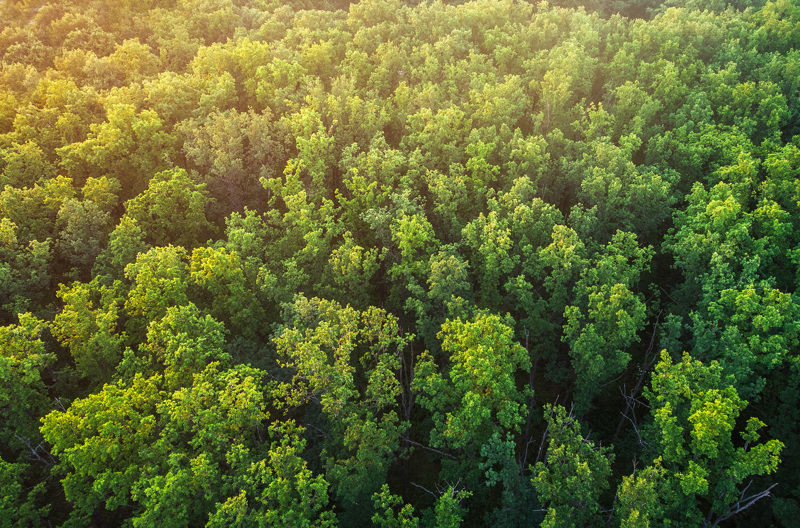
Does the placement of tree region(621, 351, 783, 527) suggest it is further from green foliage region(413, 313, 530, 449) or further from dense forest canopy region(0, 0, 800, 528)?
green foliage region(413, 313, 530, 449)

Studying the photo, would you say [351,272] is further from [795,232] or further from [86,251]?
[795,232]

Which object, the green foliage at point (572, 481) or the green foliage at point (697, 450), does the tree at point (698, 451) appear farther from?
the green foliage at point (572, 481)

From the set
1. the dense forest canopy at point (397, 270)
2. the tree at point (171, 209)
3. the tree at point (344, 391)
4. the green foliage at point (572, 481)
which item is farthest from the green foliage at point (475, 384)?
the tree at point (171, 209)

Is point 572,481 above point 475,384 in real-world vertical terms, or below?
below

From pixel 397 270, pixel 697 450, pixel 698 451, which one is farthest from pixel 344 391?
pixel 698 451

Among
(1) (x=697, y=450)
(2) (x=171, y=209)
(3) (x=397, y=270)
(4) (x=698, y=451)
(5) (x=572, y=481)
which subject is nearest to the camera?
(5) (x=572, y=481)

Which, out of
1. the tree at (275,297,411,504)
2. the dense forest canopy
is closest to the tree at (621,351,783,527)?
the dense forest canopy

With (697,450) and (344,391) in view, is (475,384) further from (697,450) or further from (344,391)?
(697,450)

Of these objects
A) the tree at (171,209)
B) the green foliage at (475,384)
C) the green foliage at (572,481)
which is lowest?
the green foliage at (572,481)
